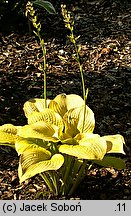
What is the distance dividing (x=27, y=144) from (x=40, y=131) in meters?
0.09

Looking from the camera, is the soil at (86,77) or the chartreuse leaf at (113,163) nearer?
the chartreuse leaf at (113,163)

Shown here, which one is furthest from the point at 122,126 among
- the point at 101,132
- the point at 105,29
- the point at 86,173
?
the point at 105,29

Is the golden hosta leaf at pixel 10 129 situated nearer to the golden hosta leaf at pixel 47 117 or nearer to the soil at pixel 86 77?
the golden hosta leaf at pixel 47 117

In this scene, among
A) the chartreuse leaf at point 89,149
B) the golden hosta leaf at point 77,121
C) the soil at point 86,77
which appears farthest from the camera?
the soil at point 86,77

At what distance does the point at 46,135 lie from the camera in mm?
2273

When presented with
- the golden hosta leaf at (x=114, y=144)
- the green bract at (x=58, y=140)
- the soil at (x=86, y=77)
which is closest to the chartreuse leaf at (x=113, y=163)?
the green bract at (x=58, y=140)

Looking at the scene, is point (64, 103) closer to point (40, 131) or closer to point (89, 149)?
point (40, 131)

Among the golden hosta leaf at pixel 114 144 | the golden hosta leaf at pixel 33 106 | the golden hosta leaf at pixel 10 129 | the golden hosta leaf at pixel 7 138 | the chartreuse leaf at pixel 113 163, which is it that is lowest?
the chartreuse leaf at pixel 113 163

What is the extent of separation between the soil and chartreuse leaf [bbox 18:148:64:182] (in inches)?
14.3

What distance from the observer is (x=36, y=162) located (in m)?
2.21

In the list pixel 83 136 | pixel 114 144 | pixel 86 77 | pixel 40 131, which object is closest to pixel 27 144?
pixel 40 131

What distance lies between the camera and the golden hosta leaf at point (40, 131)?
2.24 meters

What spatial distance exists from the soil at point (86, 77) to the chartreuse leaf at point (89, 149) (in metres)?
0.43

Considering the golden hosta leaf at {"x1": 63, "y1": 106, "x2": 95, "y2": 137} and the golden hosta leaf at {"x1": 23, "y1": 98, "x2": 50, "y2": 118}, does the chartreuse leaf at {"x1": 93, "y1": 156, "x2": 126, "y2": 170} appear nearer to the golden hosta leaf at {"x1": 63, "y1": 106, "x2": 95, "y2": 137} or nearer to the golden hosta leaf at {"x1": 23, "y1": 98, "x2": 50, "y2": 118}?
the golden hosta leaf at {"x1": 63, "y1": 106, "x2": 95, "y2": 137}
